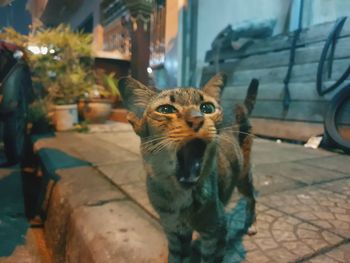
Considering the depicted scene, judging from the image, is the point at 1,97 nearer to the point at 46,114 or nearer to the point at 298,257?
the point at 298,257

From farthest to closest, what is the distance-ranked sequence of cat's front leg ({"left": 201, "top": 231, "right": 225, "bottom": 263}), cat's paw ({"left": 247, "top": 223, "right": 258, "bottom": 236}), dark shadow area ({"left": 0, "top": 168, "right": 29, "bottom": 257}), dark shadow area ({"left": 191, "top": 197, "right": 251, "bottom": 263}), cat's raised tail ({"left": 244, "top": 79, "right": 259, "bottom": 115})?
1. dark shadow area ({"left": 0, "top": 168, "right": 29, "bottom": 257})
2. cat's raised tail ({"left": 244, "top": 79, "right": 259, "bottom": 115})
3. cat's paw ({"left": 247, "top": 223, "right": 258, "bottom": 236})
4. dark shadow area ({"left": 191, "top": 197, "right": 251, "bottom": 263})
5. cat's front leg ({"left": 201, "top": 231, "right": 225, "bottom": 263})

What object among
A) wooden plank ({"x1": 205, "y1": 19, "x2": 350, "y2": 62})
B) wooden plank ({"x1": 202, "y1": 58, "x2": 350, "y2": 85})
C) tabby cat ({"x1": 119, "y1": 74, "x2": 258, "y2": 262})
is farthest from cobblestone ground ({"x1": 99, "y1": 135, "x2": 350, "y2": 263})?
wooden plank ({"x1": 205, "y1": 19, "x2": 350, "y2": 62})

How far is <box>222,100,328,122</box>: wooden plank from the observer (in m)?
4.61

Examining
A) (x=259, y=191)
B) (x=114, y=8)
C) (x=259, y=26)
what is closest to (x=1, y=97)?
(x=259, y=191)

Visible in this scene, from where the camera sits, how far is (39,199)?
2719 millimetres

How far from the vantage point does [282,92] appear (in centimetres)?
514

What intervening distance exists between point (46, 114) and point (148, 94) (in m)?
4.78

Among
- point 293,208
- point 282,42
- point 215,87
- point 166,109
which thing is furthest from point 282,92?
point 166,109

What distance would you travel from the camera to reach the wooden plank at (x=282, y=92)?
181 inches

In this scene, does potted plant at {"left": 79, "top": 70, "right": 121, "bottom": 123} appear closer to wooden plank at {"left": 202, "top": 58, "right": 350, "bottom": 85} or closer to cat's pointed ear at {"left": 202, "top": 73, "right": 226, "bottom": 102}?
wooden plank at {"left": 202, "top": 58, "right": 350, "bottom": 85}

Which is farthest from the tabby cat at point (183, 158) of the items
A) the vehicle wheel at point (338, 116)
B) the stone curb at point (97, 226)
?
the vehicle wheel at point (338, 116)

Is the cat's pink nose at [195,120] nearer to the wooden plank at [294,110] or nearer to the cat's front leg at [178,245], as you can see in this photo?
the cat's front leg at [178,245]

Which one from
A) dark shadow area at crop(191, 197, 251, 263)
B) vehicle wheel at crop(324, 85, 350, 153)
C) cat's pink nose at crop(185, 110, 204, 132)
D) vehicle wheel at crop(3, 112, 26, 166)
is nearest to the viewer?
cat's pink nose at crop(185, 110, 204, 132)

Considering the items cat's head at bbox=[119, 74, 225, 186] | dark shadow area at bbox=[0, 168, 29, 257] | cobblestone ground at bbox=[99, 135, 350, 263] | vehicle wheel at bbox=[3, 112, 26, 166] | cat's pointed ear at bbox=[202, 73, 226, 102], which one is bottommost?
dark shadow area at bbox=[0, 168, 29, 257]
